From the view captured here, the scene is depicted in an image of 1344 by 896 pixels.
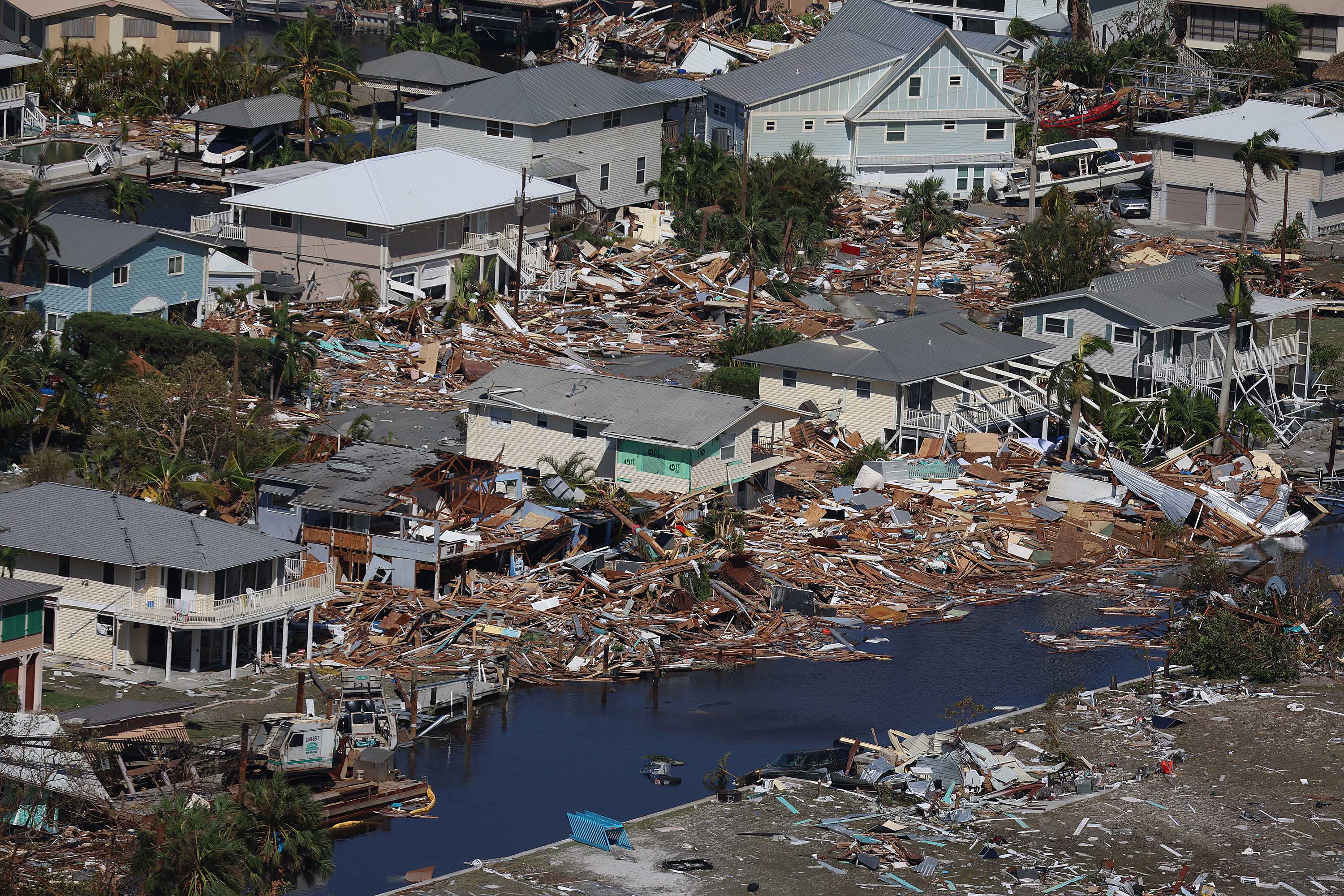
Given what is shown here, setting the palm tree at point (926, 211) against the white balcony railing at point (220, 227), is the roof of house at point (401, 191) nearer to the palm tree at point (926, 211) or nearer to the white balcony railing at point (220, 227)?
the white balcony railing at point (220, 227)

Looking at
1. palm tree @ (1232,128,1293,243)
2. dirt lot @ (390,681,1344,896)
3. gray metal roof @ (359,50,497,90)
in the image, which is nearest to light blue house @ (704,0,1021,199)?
palm tree @ (1232,128,1293,243)

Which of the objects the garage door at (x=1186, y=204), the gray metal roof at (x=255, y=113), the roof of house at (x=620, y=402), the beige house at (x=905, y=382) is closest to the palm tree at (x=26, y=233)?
the roof of house at (x=620, y=402)

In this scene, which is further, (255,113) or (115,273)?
(255,113)

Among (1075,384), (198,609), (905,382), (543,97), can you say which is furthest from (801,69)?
(198,609)

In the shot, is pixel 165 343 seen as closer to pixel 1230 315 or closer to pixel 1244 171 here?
pixel 1230 315

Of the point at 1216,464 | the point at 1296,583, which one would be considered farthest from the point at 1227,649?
the point at 1216,464

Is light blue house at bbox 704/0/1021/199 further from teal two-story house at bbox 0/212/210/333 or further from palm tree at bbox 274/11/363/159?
teal two-story house at bbox 0/212/210/333

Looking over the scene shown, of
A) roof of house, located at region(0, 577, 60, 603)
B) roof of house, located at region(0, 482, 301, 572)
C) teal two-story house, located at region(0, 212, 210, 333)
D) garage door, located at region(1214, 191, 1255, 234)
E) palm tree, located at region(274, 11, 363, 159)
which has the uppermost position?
palm tree, located at region(274, 11, 363, 159)
